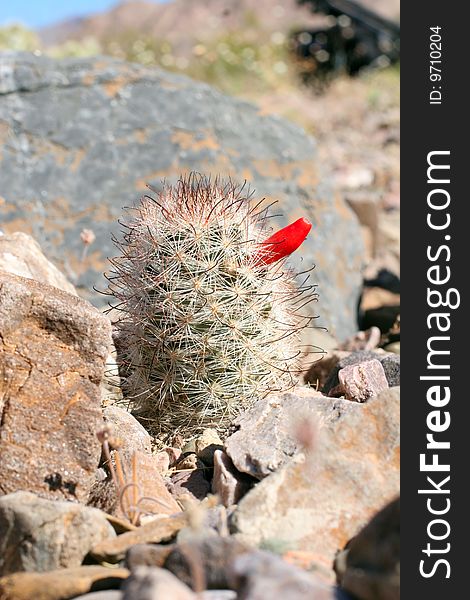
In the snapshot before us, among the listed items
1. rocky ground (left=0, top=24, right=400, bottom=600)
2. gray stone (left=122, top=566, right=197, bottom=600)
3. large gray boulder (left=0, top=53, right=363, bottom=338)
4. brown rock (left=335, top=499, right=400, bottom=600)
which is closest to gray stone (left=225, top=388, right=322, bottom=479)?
rocky ground (left=0, top=24, right=400, bottom=600)

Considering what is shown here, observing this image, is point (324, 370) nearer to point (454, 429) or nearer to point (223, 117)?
point (454, 429)

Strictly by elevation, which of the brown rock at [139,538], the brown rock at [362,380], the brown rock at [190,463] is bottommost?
the brown rock at [139,538]

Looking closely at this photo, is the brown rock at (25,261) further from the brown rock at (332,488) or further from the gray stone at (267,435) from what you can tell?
the brown rock at (332,488)

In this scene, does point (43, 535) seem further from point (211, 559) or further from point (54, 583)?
point (211, 559)

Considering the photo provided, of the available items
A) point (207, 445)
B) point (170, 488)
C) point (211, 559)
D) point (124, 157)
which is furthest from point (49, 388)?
point (124, 157)

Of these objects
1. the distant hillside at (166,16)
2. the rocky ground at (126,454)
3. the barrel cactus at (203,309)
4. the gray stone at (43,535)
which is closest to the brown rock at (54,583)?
the rocky ground at (126,454)

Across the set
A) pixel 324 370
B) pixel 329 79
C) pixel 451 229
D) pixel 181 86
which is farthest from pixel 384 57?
pixel 451 229

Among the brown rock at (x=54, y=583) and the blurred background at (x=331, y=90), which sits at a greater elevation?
the blurred background at (x=331, y=90)
